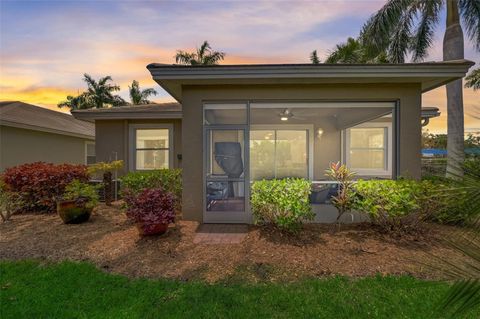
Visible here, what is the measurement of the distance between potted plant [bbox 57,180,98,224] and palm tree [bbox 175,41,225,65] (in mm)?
19400

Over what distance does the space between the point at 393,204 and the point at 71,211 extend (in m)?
6.86

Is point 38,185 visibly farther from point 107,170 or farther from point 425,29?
point 425,29

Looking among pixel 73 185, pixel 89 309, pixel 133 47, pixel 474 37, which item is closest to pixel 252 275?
pixel 89 309

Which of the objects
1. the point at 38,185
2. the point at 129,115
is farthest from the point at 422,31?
the point at 38,185

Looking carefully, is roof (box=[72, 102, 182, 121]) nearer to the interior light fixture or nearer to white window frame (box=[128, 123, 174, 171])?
white window frame (box=[128, 123, 174, 171])

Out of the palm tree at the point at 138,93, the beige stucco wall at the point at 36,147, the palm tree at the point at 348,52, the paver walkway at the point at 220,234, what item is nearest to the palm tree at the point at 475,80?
the paver walkway at the point at 220,234

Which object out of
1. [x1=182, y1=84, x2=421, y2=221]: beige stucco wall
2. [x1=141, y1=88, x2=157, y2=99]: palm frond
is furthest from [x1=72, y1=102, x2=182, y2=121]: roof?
[x1=141, y1=88, x2=157, y2=99]: palm frond

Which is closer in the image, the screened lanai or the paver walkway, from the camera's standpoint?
the paver walkway

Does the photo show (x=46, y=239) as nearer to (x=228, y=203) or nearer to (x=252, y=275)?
(x=228, y=203)

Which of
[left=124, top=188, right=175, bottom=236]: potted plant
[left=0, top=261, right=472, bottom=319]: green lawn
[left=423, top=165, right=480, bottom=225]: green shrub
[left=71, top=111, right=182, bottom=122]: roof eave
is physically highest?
[left=71, top=111, right=182, bottom=122]: roof eave

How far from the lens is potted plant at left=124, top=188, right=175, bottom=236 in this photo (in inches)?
195

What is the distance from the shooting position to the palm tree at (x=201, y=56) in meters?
23.4

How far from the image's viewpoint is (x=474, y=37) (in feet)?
31.6

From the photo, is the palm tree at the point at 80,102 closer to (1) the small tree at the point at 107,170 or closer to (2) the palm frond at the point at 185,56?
(2) the palm frond at the point at 185,56
